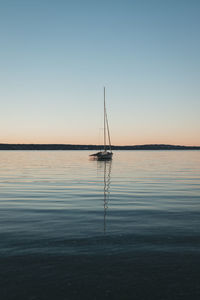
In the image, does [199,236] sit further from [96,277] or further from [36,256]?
[36,256]

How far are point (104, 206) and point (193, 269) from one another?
1008cm

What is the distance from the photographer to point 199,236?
1080 centimetres

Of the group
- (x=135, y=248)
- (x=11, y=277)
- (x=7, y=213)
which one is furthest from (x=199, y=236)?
(x=7, y=213)

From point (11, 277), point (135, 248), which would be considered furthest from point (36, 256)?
point (135, 248)

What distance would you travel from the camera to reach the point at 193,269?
25.5ft

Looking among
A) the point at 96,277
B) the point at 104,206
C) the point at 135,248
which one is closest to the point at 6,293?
the point at 96,277

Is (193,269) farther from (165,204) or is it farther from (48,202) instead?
(48,202)

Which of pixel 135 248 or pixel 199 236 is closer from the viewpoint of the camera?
pixel 135 248

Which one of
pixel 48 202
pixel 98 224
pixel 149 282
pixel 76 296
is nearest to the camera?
pixel 76 296

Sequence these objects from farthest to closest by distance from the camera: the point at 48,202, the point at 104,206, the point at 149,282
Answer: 1. the point at 48,202
2. the point at 104,206
3. the point at 149,282

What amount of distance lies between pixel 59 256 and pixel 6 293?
2.36m

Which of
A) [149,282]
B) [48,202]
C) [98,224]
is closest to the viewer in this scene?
[149,282]

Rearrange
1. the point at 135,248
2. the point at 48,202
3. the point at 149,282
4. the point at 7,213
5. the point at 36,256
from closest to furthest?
the point at 149,282
the point at 36,256
the point at 135,248
the point at 7,213
the point at 48,202

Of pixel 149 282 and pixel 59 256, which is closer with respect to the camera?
pixel 149 282
